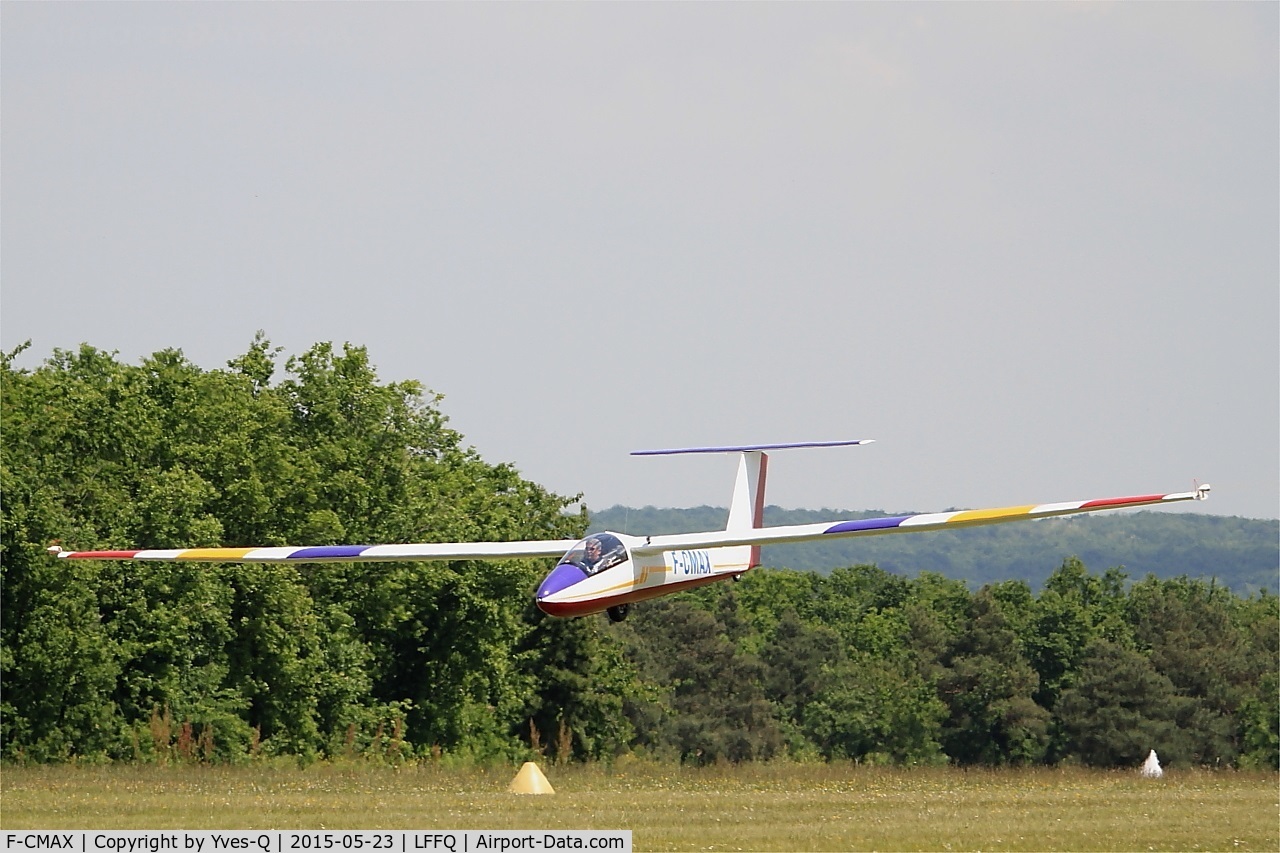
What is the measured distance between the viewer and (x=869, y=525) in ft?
73.1

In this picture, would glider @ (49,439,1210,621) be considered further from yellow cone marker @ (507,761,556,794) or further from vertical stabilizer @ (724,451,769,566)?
yellow cone marker @ (507,761,556,794)

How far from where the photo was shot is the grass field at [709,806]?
24.5 m

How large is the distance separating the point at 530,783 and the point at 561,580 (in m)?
11.8

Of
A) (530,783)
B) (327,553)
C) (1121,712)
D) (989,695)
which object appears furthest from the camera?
(989,695)

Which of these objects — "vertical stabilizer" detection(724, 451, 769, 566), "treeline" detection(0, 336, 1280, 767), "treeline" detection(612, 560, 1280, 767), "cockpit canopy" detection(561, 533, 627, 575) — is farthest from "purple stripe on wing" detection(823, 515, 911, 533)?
"treeline" detection(612, 560, 1280, 767)

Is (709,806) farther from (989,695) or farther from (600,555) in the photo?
(989,695)

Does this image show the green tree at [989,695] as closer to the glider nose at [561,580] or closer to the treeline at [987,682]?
the treeline at [987,682]

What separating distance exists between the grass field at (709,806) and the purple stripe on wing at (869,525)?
4.36 meters

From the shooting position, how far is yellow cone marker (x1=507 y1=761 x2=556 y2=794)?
31859 mm

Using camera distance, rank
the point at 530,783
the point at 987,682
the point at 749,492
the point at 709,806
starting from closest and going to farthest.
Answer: the point at 709,806
the point at 749,492
the point at 530,783
the point at 987,682

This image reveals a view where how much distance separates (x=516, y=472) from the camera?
65.8 metres

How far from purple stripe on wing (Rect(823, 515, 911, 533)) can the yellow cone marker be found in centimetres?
1121

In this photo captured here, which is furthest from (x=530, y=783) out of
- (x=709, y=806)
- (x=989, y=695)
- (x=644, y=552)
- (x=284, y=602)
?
(x=989, y=695)

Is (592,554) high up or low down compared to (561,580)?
up
